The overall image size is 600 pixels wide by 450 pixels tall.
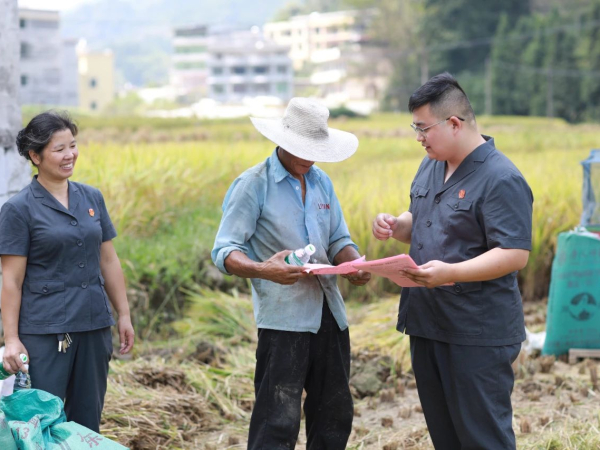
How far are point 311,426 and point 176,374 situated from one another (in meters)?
1.57

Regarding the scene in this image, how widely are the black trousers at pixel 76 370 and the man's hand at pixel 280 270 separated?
79cm

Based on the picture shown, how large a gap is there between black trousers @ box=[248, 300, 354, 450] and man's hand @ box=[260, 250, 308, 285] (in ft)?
1.06

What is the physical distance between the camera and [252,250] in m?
3.38

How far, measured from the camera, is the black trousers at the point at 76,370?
129 inches

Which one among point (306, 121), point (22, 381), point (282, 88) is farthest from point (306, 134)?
point (282, 88)

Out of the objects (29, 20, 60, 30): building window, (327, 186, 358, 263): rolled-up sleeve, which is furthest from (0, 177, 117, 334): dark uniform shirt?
(29, 20, 60, 30): building window

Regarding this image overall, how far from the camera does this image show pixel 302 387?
3426mm

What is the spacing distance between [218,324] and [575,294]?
8.01 feet

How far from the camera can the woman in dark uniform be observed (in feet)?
10.6

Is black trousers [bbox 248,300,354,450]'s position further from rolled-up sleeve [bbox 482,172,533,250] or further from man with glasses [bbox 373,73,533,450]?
rolled-up sleeve [bbox 482,172,533,250]

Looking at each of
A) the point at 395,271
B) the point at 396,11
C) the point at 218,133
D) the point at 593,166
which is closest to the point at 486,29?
the point at 396,11

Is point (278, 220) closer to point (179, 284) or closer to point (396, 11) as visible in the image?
point (179, 284)

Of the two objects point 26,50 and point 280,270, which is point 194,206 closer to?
point 280,270

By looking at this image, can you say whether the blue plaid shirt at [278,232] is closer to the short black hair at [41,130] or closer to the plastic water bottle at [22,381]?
the short black hair at [41,130]
